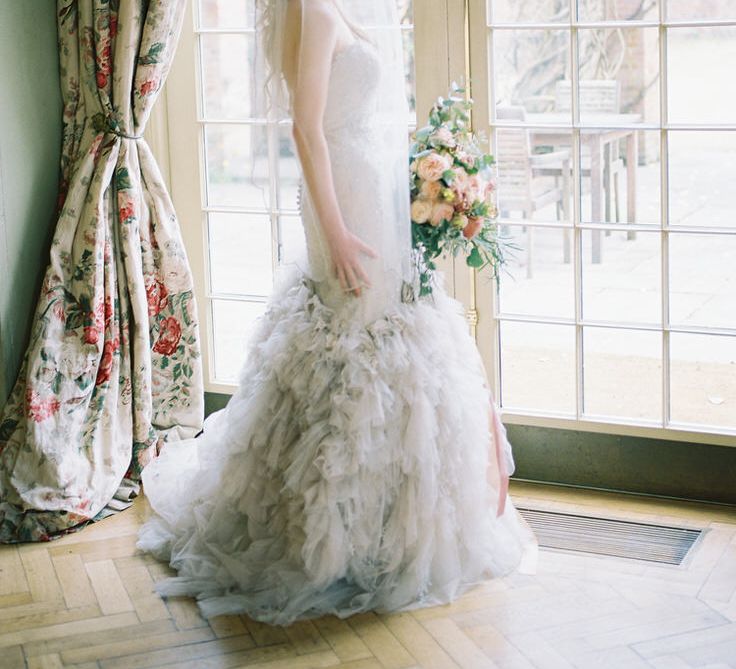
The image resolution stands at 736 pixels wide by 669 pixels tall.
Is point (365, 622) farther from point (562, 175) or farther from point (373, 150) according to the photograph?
point (562, 175)

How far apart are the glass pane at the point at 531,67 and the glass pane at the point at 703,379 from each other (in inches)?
30.9

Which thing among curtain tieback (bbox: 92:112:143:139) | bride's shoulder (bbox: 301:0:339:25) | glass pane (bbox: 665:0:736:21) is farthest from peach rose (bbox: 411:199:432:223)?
curtain tieback (bbox: 92:112:143:139)

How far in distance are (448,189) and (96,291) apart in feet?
4.22

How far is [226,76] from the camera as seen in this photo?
14.2 feet

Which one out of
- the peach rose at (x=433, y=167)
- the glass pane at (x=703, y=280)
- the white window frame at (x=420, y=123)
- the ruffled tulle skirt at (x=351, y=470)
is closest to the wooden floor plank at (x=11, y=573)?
the ruffled tulle skirt at (x=351, y=470)

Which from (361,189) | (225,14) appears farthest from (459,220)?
(225,14)

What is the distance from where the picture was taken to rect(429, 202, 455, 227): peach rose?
3.33 meters

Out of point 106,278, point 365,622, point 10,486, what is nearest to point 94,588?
point 10,486

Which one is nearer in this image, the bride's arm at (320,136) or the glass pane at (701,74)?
the bride's arm at (320,136)

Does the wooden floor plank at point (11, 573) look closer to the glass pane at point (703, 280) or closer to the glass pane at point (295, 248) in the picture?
the glass pane at point (295, 248)

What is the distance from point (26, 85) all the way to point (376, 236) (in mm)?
1397

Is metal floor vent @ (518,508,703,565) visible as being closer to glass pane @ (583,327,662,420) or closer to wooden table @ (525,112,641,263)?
glass pane @ (583,327,662,420)

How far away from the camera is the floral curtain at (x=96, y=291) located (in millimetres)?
3883

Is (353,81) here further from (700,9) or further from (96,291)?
(96,291)
